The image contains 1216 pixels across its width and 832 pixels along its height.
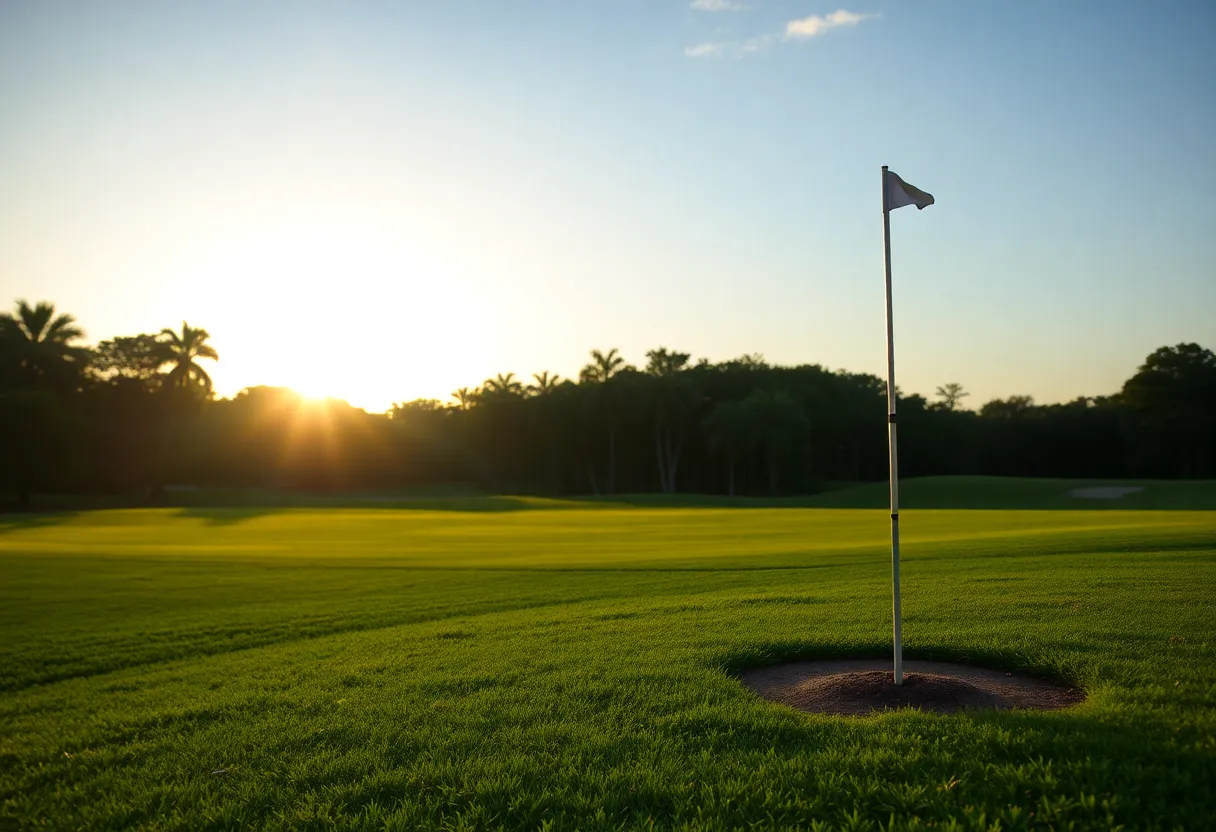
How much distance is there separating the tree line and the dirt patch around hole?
68.8 metres

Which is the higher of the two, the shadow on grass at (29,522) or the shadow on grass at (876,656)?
the shadow on grass at (876,656)

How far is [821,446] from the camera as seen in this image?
93.6 m

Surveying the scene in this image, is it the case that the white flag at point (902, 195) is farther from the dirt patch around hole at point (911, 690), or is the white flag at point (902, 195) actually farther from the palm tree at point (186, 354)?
the palm tree at point (186, 354)

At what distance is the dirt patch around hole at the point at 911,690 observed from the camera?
22.6 feet

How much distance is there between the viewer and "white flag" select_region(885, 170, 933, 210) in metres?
7.41

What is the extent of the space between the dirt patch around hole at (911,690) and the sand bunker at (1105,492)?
2044 inches

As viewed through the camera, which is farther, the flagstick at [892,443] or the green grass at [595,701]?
the flagstick at [892,443]

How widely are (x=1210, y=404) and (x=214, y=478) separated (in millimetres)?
96337

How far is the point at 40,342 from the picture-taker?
68062 millimetres

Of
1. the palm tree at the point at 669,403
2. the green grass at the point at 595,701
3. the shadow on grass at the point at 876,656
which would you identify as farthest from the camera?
the palm tree at the point at 669,403

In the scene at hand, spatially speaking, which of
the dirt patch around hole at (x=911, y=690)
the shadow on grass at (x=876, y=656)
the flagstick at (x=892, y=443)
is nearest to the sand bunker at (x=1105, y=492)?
the shadow on grass at (x=876, y=656)

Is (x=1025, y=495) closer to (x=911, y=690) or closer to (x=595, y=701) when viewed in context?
(x=911, y=690)

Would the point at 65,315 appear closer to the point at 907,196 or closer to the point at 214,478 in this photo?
the point at 214,478

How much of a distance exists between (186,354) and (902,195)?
75.2m
